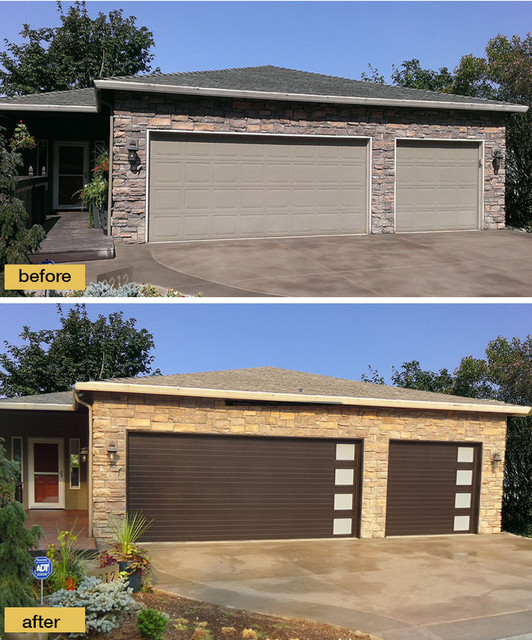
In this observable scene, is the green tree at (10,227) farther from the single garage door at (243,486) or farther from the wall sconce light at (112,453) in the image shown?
the single garage door at (243,486)

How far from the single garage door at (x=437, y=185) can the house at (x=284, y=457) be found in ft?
21.3

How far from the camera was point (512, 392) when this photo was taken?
18594 millimetres

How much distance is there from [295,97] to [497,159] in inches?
246

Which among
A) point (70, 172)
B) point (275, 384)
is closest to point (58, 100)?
point (70, 172)

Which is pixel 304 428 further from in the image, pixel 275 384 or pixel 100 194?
pixel 100 194

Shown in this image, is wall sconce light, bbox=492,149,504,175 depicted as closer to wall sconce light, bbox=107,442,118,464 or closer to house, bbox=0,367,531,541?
house, bbox=0,367,531,541

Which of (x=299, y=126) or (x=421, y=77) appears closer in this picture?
(x=299, y=126)

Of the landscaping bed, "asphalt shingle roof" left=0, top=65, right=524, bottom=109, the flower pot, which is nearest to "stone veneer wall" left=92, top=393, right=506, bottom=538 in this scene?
the flower pot

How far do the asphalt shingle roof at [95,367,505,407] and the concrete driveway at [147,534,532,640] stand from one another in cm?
241

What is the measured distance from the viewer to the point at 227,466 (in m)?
11.4

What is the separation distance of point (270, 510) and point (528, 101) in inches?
675

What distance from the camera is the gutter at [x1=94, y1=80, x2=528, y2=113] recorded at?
1484 centimetres

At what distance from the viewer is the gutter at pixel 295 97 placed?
48.7 ft

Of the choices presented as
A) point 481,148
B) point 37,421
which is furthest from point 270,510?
point 481,148
